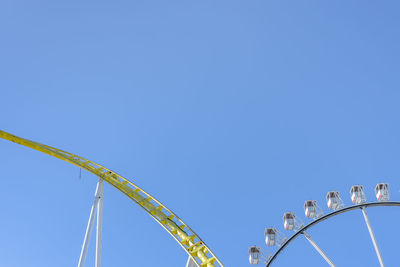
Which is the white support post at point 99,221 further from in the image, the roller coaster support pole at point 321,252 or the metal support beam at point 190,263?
the roller coaster support pole at point 321,252

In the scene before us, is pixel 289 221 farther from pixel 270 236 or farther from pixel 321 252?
pixel 321 252

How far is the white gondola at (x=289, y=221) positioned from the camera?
20125 millimetres

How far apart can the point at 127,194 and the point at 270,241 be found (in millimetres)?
7788

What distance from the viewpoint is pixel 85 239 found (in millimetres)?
17484

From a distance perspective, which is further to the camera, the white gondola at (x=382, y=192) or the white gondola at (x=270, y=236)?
the white gondola at (x=270, y=236)

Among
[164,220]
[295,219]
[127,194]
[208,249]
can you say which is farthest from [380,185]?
[127,194]

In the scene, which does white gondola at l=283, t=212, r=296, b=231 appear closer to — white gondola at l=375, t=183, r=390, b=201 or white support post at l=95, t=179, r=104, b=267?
white gondola at l=375, t=183, r=390, b=201

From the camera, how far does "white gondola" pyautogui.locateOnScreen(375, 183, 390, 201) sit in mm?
18500

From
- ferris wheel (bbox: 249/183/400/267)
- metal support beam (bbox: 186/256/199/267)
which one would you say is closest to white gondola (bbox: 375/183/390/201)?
ferris wheel (bbox: 249/183/400/267)

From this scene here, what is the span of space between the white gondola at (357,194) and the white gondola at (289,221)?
117 inches

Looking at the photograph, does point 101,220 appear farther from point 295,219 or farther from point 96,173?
point 295,219

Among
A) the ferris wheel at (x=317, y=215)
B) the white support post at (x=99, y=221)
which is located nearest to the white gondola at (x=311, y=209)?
the ferris wheel at (x=317, y=215)

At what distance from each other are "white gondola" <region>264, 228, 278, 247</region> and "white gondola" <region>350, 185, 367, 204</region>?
414cm

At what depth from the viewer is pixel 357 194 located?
1909 cm
